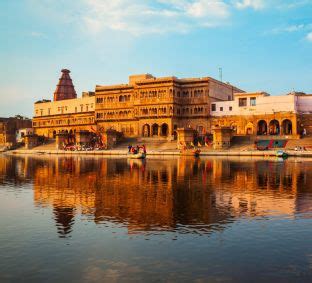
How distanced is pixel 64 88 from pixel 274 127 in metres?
84.6

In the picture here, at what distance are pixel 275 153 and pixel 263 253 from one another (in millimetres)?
60309

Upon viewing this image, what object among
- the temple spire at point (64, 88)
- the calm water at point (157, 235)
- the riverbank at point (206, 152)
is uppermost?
the temple spire at point (64, 88)

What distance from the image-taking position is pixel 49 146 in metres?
111

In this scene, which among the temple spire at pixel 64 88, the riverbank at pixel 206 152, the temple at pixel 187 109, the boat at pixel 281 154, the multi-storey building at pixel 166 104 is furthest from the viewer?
the temple spire at pixel 64 88

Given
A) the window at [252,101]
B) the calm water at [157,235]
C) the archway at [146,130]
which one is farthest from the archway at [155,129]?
the calm water at [157,235]

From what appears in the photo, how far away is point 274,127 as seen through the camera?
9431 centimetres

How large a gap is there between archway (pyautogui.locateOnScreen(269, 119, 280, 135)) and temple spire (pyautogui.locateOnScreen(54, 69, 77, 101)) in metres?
81.9

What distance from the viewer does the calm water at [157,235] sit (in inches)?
466

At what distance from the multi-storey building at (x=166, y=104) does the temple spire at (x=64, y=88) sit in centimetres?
4386

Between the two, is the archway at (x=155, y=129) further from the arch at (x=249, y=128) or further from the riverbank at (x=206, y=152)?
the arch at (x=249, y=128)

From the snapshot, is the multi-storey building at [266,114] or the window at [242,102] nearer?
the multi-storey building at [266,114]

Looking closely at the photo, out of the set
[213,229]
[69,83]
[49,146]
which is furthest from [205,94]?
[213,229]

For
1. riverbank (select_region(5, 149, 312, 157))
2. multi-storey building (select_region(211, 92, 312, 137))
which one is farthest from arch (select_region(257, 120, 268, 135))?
riverbank (select_region(5, 149, 312, 157))

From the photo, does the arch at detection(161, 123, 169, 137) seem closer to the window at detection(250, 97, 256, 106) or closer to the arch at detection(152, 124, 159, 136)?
the arch at detection(152, 124, 159, 136)
